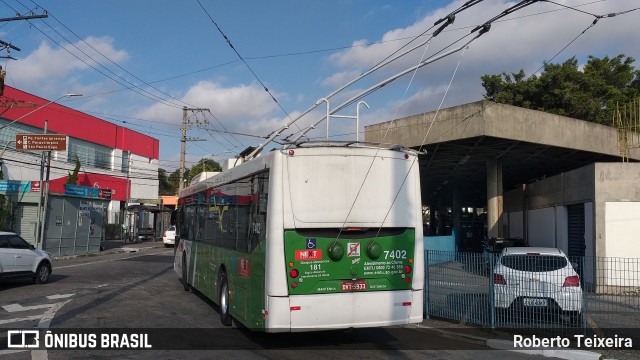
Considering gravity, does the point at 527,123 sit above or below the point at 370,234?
above

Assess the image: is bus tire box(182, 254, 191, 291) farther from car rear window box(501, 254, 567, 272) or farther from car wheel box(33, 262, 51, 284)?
car rear window box(501, 254, 567, 272)

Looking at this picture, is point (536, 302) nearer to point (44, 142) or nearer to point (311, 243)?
point (311, 243)

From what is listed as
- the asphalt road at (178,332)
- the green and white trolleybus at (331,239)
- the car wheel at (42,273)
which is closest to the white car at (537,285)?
the asphalt road at (178,332)

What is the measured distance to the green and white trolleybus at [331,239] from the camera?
27.1 feet

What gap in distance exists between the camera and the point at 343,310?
8.45 meters

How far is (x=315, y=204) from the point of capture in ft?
27.9

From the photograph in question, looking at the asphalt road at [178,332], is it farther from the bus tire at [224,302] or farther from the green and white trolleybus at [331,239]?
the green and white trolleybus at [331,239]

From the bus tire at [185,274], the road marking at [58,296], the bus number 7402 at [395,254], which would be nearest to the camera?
the bus number 7402 at [395,254]

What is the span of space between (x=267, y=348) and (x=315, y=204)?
A: 2.57 metres

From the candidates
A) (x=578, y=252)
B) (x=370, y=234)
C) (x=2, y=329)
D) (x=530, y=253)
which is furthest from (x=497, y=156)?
(x=2, y=329)


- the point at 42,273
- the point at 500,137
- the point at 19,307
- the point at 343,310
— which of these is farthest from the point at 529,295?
the point at 42,273

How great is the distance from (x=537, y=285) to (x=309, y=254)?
470 cm

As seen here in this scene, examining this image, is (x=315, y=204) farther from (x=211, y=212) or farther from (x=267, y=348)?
(x=211, y=212)

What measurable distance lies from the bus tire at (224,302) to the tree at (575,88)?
32444 mm
